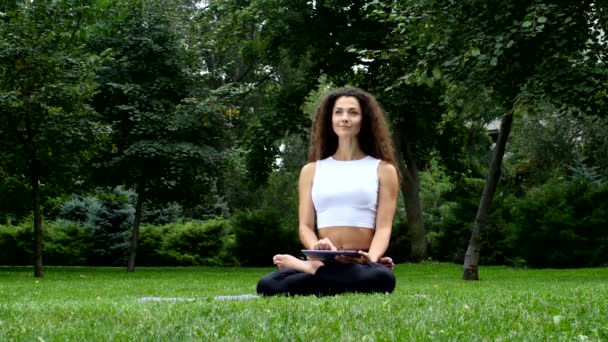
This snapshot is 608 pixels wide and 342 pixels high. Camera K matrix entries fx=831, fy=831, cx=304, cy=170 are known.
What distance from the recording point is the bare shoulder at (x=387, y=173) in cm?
685

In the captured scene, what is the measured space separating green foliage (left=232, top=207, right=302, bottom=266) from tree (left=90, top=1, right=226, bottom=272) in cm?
485

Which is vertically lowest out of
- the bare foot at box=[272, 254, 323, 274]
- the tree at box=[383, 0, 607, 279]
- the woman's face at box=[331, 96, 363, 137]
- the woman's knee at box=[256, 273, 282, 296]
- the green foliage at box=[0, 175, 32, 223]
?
the woman's knee at box=[256, 273, 282, 296]

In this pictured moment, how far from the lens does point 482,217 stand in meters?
18.1

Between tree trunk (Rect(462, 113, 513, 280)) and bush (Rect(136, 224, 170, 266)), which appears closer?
tree trunk (Rect(462, 113, 513, 280))

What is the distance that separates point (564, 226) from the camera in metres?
23.6

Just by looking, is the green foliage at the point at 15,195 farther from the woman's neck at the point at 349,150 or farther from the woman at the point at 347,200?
the woman's neck at the point at 349,150

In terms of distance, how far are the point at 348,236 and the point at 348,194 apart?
0.34 metres

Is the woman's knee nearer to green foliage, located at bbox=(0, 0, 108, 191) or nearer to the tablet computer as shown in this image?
the tablet computer

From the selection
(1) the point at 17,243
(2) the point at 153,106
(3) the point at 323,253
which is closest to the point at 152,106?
(2) the point at 153,106

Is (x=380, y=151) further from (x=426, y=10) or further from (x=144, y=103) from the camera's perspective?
(x=144, y=103)

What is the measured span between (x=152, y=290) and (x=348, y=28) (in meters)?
11.3

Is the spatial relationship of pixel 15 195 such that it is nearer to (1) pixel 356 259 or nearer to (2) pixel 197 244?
(2) pixel 197 244

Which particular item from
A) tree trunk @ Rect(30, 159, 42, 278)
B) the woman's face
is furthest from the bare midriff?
tree trunk @ Rect(30, 159, 42, 278)

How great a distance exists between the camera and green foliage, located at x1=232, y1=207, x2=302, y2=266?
96.7ft
